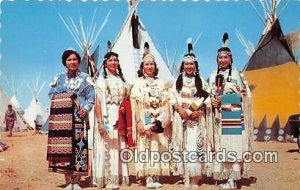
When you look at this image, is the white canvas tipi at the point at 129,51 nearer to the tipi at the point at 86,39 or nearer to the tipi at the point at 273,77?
the tipi at the point at 86,39

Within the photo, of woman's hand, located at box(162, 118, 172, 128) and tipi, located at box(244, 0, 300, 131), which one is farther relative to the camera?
tipi, located at box(244, 0, 300, 131)

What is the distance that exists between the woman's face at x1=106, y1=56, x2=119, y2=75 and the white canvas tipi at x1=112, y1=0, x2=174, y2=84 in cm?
8

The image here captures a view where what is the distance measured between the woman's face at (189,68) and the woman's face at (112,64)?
667 mm

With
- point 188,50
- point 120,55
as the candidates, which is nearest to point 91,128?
point 120,55

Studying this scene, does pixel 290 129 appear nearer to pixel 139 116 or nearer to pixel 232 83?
pixel 232 83

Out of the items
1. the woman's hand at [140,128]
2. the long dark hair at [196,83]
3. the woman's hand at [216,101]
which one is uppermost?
the long dark hair at [196,83]

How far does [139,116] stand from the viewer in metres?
5.29

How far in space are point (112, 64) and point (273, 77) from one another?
63.8 inches

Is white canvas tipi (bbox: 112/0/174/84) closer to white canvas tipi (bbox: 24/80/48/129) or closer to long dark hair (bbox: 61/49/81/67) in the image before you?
long dark hair (bbox: 61/49/81/67)

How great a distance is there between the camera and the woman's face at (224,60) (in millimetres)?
5316

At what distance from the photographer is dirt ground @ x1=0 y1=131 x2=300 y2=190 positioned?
5.34 m

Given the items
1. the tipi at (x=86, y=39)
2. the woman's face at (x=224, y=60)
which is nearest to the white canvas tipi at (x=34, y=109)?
the tipi at (x=86, y=39)

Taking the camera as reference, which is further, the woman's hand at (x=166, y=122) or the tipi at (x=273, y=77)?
the tipi at (x=273, y=77)

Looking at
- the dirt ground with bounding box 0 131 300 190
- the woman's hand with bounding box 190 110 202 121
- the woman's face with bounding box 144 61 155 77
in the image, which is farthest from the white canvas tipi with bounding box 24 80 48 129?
the woman's hand with bounding box 190 110 202 121
